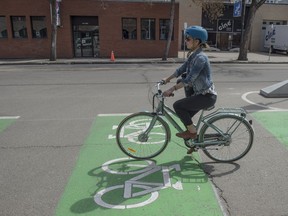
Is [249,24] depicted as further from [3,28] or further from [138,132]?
[138,132]

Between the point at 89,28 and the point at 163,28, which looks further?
the point at 163,28

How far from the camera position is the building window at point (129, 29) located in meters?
24.0


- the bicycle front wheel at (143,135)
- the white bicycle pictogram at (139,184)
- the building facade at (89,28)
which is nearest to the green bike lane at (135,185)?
the white bicycle pictogram at (139,184)

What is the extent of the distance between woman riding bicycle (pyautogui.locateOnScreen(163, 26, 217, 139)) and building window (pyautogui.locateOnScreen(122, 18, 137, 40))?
68.3 feet

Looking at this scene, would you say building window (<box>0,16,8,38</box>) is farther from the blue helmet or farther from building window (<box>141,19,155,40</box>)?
the blue helmet

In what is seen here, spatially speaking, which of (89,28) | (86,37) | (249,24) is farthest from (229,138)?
(86,37)

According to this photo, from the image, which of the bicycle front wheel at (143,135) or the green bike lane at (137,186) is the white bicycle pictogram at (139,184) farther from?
the bicycle front wheel at (143,135)

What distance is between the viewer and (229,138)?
173 inches

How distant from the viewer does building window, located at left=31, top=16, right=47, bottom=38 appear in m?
23.1

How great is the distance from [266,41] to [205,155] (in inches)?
1244

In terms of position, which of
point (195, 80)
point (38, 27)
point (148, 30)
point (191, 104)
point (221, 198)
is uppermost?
point (38, 27)

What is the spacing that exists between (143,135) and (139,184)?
0.87 m

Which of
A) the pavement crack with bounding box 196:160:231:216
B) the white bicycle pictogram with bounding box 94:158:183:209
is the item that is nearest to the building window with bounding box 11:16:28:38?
the white bicycle pictogram with bounding box 94:158:183:209

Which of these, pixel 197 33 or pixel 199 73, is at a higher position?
pixel 197 33
